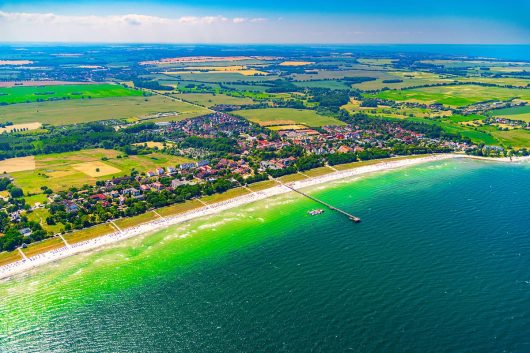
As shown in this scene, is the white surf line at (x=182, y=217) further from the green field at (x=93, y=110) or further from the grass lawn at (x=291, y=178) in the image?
the green field at (x=93, y=110)

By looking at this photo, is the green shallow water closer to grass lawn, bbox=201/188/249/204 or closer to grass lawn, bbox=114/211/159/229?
grass lawn, bbox=114/211/159/229

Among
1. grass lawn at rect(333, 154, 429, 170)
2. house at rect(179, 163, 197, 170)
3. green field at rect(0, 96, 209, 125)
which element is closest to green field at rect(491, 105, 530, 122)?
grass lawn at rect(333, 154, 429, 170)

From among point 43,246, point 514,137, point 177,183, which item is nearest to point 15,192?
point 43,246

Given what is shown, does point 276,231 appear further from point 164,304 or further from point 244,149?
point 244,149

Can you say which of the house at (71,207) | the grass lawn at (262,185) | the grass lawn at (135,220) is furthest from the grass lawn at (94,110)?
the grass lawn at (135,220)

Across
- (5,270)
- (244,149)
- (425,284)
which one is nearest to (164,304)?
(5,270)

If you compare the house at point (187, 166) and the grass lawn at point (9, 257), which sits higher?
the house at point (187, 166)
